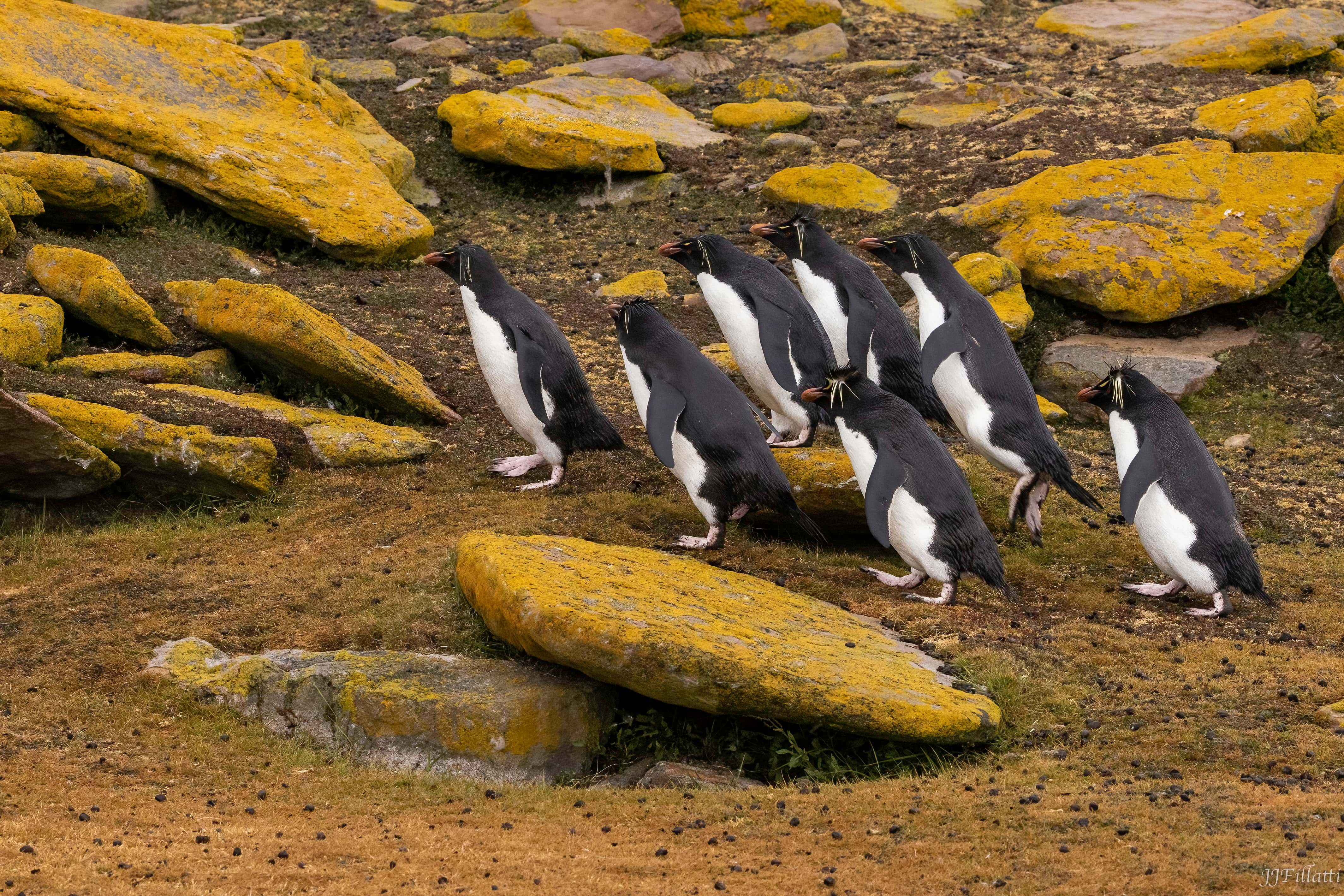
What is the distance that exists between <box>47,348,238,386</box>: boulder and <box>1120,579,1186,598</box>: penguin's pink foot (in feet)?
20.8

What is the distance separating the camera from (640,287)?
1258 centimetres

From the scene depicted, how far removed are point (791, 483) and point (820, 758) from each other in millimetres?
2527

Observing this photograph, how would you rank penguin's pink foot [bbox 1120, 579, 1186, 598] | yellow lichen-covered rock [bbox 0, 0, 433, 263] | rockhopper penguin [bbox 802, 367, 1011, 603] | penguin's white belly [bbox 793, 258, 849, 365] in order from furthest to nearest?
yellow lichen-covered rock [bbox 0, 0, 433, 263], penguin's white belly [bbox 793, 258, 849, 365], penguin's pink foot [bbox 1120, 579, 1186, 598], rockhopper penguin [bbox 802, 367, 1011, 603]

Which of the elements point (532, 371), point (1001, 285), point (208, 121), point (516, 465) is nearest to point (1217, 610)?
point (532, 371)

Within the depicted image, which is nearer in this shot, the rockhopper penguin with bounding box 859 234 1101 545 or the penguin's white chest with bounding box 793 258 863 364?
the rockhopper penguin with bounding box 859 234 1101 545

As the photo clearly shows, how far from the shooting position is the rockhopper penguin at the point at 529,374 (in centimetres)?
870

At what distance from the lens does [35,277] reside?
991 cm

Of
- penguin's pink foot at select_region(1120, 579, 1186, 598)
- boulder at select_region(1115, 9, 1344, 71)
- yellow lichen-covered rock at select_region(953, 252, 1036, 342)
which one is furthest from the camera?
boulder at select_region(1115, 9, 1344, 71)

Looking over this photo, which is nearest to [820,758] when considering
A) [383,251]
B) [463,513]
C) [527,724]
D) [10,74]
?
[527,724]

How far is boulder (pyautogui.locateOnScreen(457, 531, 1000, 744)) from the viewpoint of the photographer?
576 centimetres

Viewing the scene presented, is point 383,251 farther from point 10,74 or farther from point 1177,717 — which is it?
point 1177,717

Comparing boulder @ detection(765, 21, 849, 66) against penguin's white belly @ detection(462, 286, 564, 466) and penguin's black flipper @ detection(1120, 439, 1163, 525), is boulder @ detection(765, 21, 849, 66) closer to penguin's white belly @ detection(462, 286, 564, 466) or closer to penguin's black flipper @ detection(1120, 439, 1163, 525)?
penguin's white belly @ detection(462, 286, 564, 466)

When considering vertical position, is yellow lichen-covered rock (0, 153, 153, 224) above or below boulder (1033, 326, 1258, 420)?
above

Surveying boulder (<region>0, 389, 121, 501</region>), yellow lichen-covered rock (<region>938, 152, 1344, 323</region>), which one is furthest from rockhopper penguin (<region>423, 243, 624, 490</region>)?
yellow lichen-covered rock (<region>938, 152, 1344, 323</region>)
